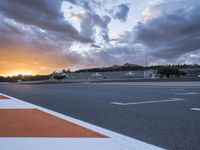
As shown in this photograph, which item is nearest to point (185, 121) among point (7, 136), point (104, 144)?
point (104, 144)

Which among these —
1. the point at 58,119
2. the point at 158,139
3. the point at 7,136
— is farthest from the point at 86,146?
the point at 58,119

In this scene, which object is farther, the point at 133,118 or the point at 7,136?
the point at 133,118

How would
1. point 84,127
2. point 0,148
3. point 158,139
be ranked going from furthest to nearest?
1. point 84,127
2. point 158,139
3. point 0,148

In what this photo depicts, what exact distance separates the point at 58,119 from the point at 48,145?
292 cm

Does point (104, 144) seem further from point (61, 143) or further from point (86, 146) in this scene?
point (61, 143)

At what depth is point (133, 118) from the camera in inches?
306

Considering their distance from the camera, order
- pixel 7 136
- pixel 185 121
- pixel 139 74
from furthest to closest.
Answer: pixel 139 74 → pixel 185 121 → pixel 7 136

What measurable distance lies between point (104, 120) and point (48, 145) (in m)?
2.84

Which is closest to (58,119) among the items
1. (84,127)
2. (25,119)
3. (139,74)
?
(25,119)

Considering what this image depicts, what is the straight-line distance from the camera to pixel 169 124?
6.76m

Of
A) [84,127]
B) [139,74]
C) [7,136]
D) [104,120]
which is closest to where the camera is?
A: [7,136]

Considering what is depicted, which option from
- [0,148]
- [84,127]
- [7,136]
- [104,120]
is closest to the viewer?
[0,148]

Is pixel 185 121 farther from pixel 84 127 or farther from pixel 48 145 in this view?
pixel 48 145

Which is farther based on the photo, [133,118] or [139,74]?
[139,74]
